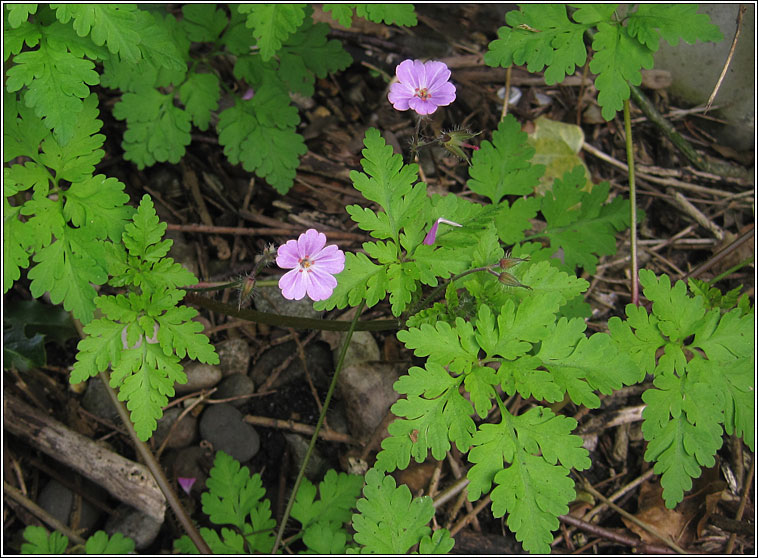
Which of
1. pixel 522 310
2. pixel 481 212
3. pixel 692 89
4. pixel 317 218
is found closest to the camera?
pixel 522 310

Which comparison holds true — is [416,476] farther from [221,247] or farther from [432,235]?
[221,247]

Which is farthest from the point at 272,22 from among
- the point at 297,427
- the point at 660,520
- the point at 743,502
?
the point at 743,502

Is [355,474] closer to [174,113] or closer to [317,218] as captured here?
[317,218]

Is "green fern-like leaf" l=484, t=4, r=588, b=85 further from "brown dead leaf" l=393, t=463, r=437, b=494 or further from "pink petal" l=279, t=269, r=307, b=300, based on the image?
"brown dead leaf" l=393, t=463, r=437, b=494

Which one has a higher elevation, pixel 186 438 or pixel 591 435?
pixel 186 438

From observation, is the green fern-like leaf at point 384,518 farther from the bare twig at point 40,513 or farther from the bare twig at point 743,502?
the bare twig at point 743,502

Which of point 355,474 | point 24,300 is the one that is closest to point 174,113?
point 24,300
